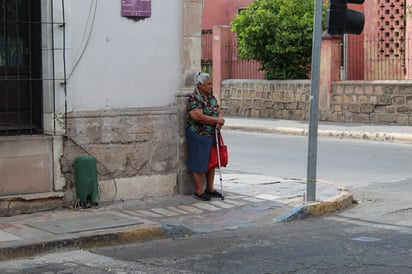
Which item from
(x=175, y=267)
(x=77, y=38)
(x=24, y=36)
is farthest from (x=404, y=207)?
(x=24, y=36)

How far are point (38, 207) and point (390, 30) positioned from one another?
16.9m

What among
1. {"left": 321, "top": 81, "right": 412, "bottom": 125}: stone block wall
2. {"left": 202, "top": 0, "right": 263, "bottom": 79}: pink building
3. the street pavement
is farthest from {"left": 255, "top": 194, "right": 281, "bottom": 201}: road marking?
{"left": 202, "top": 0, "right": 263, "bottom": 79}: pink building

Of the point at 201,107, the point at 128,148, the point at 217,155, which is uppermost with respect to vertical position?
the point at 201,107

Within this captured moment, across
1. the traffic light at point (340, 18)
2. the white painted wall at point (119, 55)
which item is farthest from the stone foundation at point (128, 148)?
the traffic light at point (340, 18)

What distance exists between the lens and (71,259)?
7.03m

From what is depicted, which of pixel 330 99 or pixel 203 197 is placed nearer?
pixel 203 197

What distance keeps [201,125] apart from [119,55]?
1.42 m

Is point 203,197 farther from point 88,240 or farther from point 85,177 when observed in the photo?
point 88,240

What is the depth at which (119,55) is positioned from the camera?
30.3 feet

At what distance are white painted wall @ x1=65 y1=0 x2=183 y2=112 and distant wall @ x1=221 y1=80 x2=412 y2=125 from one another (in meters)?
11.8

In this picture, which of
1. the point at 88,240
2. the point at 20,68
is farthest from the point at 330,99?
the point at 88,240

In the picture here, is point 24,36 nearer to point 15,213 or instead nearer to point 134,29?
point 134,29

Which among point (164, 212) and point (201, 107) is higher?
point (201, 107)

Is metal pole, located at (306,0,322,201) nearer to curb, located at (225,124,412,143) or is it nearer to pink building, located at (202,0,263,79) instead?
curb, located at (225,124,412,143)
